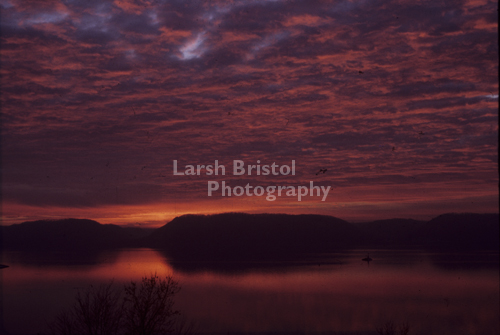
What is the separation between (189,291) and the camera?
276 ft

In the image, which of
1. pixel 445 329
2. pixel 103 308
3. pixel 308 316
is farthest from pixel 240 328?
pixel 103 308

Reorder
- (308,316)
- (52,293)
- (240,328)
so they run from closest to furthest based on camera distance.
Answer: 1. (240,328)
2. (308,316)
3. (52,293)

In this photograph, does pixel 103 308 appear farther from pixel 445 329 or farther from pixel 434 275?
pixel 434 275

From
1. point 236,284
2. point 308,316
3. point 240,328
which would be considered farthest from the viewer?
point 236,284

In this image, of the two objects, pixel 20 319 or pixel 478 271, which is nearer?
pixel 20 319

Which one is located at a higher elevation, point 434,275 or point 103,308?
point 103,308

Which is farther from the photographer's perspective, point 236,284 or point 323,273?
point 323,273

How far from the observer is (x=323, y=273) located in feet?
386

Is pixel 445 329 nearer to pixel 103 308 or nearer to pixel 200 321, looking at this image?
pixel 200 321

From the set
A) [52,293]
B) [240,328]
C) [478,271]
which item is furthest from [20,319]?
[478,271]

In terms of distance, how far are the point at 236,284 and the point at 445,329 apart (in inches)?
1998

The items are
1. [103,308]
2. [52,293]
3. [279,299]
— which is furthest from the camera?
[52,293]

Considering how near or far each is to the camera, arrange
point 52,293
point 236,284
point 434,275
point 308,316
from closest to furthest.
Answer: point 308,316, point 52,293, point 236,284, point 434,275

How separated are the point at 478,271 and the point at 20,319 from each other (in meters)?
122
